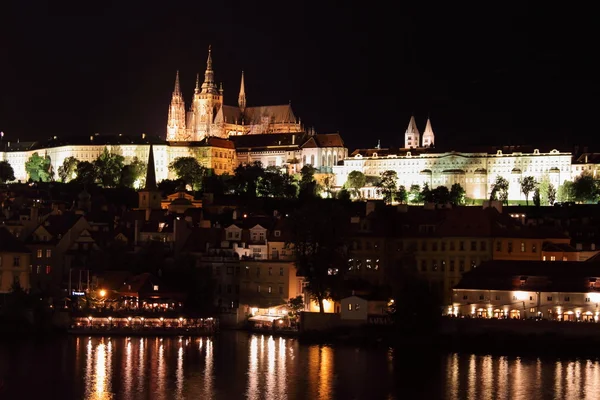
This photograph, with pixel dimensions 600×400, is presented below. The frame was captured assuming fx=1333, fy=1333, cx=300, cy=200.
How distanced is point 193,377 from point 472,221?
21056 mm

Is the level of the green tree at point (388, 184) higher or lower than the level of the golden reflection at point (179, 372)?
higher

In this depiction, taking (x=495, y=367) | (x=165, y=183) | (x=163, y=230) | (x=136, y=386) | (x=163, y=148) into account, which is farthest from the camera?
(x=163, y=148)

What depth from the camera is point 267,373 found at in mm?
47250

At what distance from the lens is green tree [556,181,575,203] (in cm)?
14412

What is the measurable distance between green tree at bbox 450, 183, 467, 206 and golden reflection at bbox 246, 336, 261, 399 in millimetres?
89307

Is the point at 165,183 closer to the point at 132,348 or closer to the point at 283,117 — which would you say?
the point at 283,117

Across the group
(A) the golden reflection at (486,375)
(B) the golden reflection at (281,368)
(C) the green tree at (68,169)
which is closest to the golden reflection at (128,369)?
(B) the golden reflection at (281,368)

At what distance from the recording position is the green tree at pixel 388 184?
151 meters

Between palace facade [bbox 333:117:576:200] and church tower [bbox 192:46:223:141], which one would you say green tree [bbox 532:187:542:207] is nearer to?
palace facade [bbox 333:117:576:200]

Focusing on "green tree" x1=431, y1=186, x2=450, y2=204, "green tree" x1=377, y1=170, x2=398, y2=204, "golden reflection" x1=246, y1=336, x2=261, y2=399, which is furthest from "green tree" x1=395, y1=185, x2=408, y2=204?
"golden reflection" x1=246, y1=336, x2=261, y2=399

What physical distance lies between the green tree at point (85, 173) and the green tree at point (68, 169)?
585 centimetres

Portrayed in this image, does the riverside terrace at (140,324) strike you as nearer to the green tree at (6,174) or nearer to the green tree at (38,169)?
the green tree at (6,174)

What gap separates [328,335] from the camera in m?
55.3

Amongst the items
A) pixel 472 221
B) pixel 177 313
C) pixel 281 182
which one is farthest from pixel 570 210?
pixel 177 313
